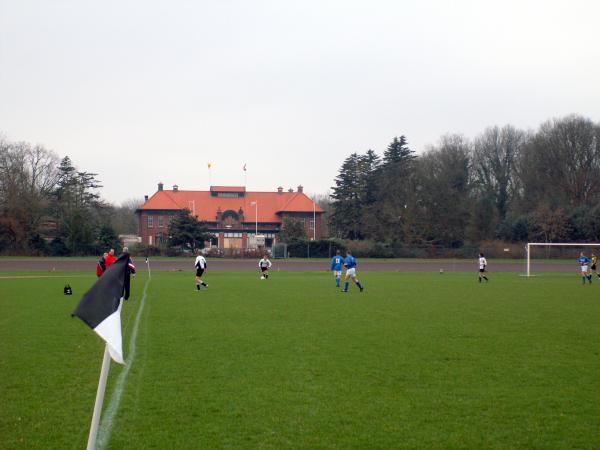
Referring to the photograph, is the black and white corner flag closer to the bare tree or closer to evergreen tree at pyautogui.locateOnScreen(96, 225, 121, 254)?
evergreen tree at pyautogui.locateOnScreen(96, 225, 121, 254)

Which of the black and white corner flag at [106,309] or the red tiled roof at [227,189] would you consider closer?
the black and white corner flag at [106,309]

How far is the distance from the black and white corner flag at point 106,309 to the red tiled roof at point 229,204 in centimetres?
9276

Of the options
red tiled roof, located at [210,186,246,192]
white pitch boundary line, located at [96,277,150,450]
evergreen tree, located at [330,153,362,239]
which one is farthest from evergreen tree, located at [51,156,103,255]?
white pitch boundary line, located at [96,277,150,450]

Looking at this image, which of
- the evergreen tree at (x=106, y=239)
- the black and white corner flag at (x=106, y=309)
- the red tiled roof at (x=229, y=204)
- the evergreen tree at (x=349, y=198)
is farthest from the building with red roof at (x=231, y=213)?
the black and white corner flag at (x=106, y=309)

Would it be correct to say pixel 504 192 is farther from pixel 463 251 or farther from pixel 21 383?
pixel 21 383

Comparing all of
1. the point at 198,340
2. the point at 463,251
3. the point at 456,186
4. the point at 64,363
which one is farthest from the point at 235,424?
the point at 456,186

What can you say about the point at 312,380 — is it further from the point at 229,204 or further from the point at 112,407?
the point at 229,204

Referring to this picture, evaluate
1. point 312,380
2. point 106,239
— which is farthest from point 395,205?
point 312,380

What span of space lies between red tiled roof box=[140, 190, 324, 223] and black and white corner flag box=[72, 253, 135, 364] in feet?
304

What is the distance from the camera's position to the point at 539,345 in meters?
12.9

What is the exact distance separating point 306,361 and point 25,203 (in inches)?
2741

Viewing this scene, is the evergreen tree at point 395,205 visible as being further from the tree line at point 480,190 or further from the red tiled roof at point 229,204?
the red tiled roof at point 229,204

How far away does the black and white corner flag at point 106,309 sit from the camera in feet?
15.6

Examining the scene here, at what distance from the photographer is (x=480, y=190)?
278 feet
